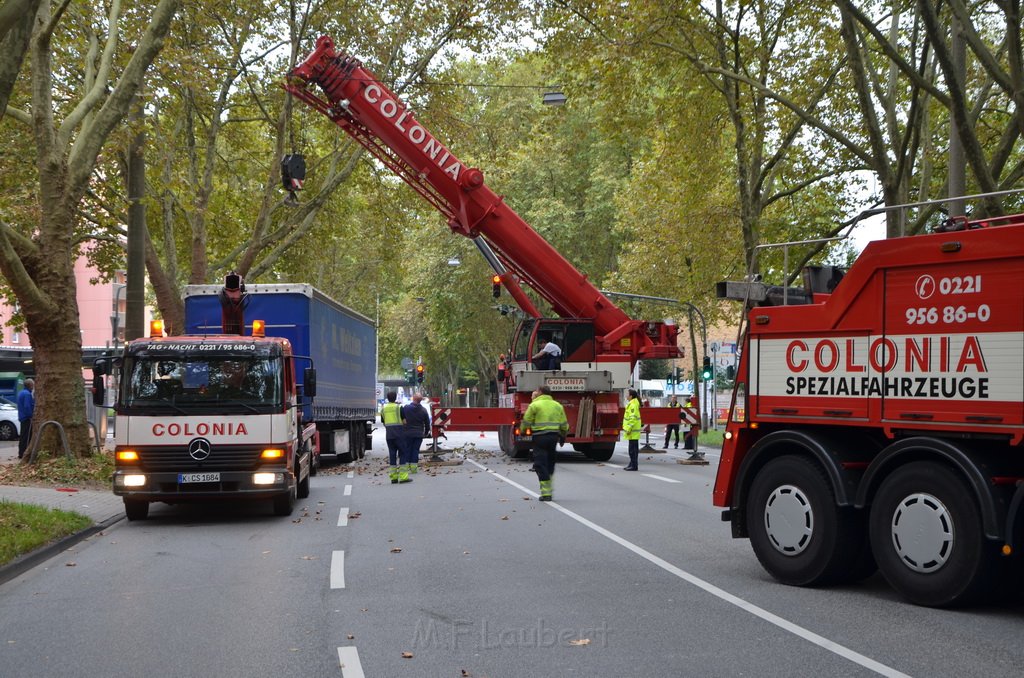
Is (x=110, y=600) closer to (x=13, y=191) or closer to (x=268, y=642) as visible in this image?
(x=268, y=642)

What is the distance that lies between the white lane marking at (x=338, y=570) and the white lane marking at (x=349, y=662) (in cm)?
231

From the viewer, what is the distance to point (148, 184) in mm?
27234

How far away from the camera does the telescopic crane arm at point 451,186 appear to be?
20672mm

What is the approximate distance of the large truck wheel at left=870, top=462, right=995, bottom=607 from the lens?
24.6ft

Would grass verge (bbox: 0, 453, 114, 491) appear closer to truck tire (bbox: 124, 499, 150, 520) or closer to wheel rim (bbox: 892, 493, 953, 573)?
truck tire (bbox: 124, 499, 150, 520)

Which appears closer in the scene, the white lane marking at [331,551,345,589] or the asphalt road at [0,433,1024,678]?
the asphalt road at [0,433,1024,678]

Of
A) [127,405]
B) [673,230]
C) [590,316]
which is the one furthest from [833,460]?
[673,230]

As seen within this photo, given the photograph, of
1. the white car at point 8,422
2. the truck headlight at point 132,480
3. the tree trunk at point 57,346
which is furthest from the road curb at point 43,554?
the white car at point 8,422

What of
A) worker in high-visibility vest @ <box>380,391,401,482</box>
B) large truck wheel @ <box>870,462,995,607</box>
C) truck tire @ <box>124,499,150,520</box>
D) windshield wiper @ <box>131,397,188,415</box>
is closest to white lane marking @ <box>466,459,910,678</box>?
large truck wheel @ <box>870,462,995,607</box>

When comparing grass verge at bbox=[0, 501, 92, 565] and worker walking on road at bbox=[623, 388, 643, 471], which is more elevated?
worker walking on road at bbox=[623, 388, 643, 471]

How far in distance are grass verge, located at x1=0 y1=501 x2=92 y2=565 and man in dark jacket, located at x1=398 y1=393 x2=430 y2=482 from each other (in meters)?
7.36

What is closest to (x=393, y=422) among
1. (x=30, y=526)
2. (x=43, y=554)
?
(x=30, y=526)

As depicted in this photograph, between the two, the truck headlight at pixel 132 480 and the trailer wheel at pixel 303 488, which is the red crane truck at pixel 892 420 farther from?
the trailer wheel at pixel 303 488

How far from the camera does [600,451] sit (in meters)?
26.4
